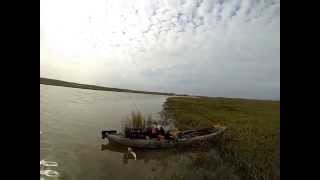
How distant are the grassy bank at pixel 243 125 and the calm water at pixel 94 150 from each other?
6cm

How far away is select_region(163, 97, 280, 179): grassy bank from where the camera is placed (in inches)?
58.3

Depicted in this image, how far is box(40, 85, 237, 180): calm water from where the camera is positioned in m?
1.48

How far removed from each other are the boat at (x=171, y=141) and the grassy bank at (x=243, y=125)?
3cm

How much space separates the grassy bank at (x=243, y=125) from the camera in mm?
1480

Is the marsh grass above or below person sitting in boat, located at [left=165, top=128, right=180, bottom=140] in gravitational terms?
above

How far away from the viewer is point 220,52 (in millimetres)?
1518

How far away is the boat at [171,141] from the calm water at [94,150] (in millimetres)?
24

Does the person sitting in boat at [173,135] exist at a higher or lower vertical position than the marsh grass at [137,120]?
lower

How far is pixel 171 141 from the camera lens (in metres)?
1.51

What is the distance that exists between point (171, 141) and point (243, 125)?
0.97ft

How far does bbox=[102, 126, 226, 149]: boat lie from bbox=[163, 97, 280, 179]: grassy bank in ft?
0.09

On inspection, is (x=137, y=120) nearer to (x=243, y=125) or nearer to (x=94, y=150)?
(x=94, y=150)

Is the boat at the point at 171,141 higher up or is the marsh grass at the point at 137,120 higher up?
the marsh grass at the point at 137,120
